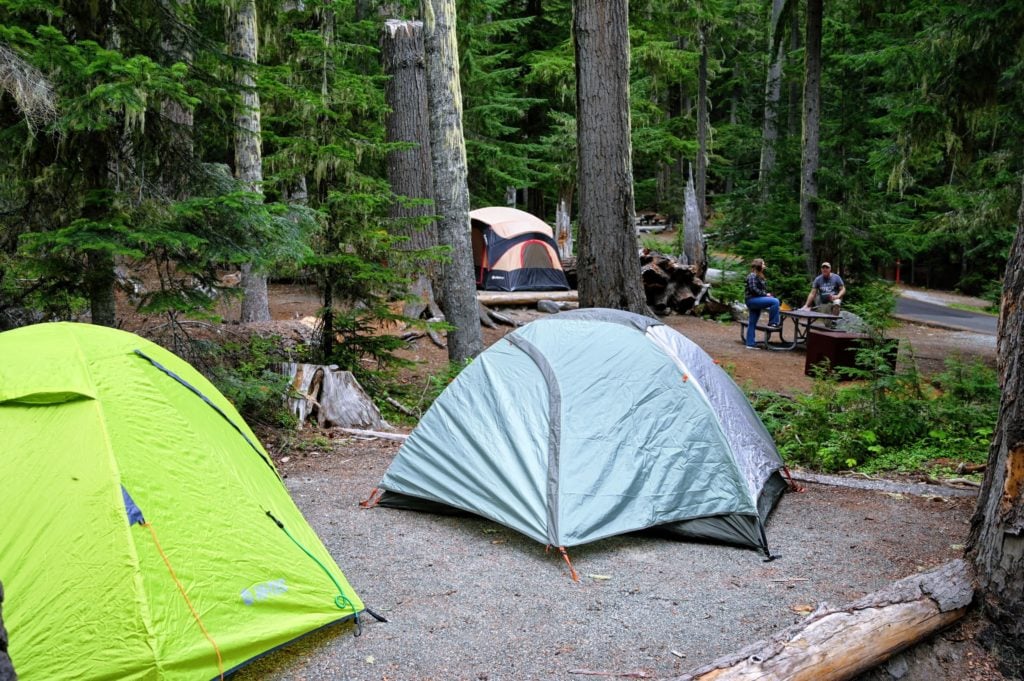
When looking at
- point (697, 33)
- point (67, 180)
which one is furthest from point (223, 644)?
point (697, 33)

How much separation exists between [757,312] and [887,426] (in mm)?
6222

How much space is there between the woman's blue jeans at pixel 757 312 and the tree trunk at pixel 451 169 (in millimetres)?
5506

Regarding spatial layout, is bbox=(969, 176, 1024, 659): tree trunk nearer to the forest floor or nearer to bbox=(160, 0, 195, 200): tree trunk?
the forest floor

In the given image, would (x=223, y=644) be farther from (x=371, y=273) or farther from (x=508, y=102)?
(x=508, y=102)

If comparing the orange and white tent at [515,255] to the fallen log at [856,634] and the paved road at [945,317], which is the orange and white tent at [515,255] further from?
the fallen log at [856,634]

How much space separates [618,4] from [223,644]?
8259mm

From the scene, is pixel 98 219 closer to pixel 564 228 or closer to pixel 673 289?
pixel 673 289

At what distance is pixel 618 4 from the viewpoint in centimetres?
927

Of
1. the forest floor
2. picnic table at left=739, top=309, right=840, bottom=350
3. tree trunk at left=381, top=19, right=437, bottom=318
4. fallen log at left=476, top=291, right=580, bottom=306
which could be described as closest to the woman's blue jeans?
picnic table at left=739, top=309, right=840, bottom=350

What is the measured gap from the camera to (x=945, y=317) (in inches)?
770

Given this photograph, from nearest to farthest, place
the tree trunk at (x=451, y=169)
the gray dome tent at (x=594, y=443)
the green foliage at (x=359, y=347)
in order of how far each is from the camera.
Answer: the gray dome tent at (x=594, y=443)
the green foliage at (x=359, y=347)
the tree trunk at (x=451, y=169)

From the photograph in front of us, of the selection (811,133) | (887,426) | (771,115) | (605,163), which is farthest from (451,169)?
(771,115)

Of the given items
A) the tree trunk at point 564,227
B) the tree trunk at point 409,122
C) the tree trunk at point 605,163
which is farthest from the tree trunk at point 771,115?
the tree trunk at point 605,163

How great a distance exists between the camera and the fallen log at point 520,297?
50.4 feet
